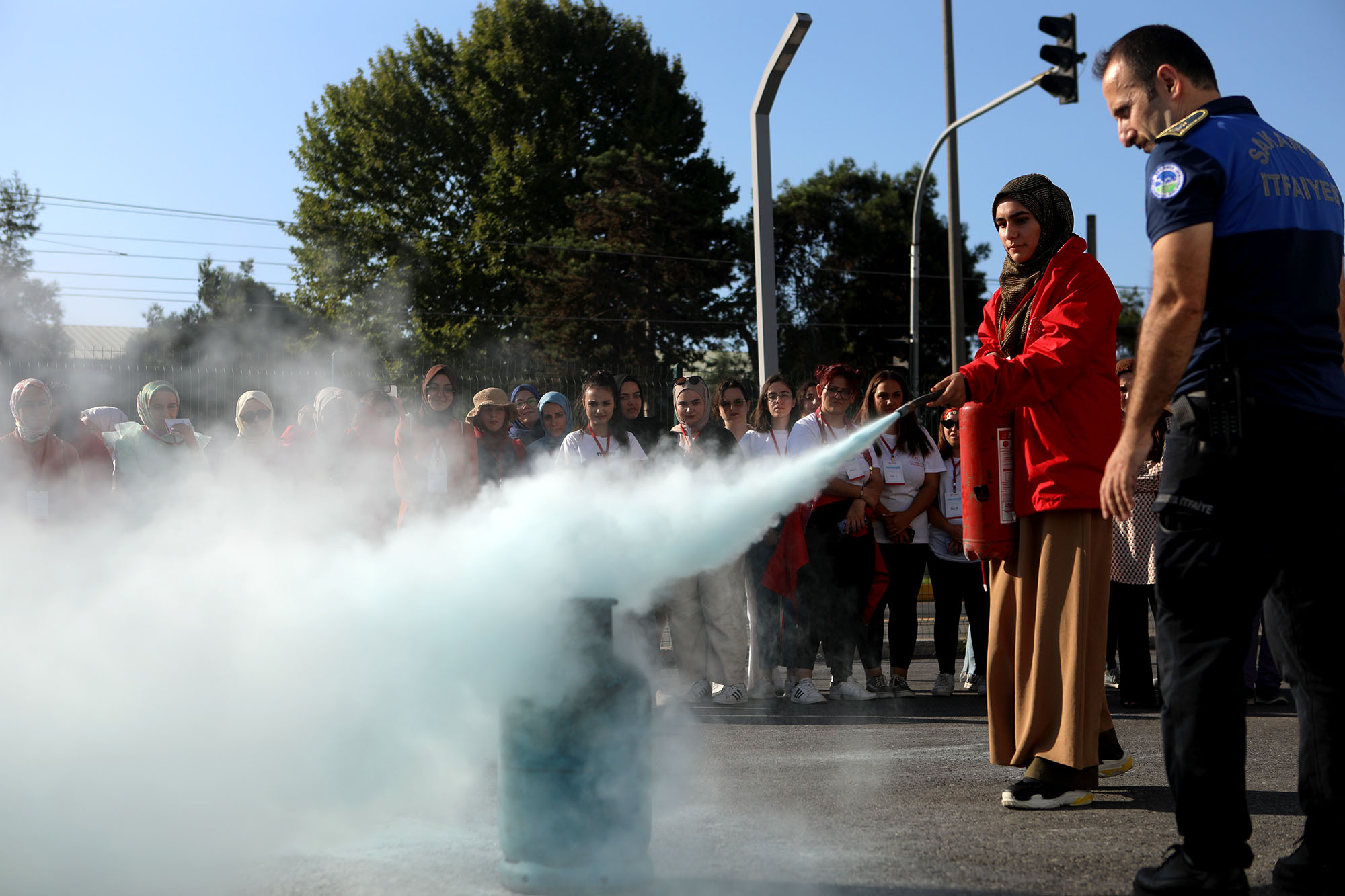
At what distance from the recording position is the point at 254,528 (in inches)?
215

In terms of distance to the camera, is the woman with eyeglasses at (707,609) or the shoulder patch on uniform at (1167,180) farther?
the woman with eyeglasses at (707,609)

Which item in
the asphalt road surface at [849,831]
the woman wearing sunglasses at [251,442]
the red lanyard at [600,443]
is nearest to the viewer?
the asphalt road surface at [849,831]

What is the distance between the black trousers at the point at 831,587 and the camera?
299 inches

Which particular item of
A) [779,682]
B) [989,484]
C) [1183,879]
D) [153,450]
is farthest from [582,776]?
[153,450]

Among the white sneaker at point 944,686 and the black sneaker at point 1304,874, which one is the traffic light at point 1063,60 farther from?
the black sneaker at point 1304,874

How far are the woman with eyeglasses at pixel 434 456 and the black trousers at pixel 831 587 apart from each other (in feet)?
7.78

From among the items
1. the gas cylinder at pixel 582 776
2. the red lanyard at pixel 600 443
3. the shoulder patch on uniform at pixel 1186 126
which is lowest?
the gas cylinder at pixel 582 776

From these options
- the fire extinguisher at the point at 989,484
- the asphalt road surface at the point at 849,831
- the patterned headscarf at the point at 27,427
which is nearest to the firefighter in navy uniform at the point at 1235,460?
the asphalt road surface at the point at 849,831

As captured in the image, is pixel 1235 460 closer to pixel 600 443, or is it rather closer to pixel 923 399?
pixel 923 399

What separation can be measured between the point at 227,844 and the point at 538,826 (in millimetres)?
1275

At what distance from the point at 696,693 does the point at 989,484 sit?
3576 millimetres

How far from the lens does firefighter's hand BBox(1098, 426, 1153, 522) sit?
3.14 metres

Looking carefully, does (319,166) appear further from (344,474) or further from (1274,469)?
(1274,469)

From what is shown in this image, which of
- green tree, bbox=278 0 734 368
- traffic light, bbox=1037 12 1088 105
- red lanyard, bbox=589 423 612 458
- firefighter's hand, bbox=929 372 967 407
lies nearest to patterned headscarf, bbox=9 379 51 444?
red lanyard, bbox=589 423 612 458
